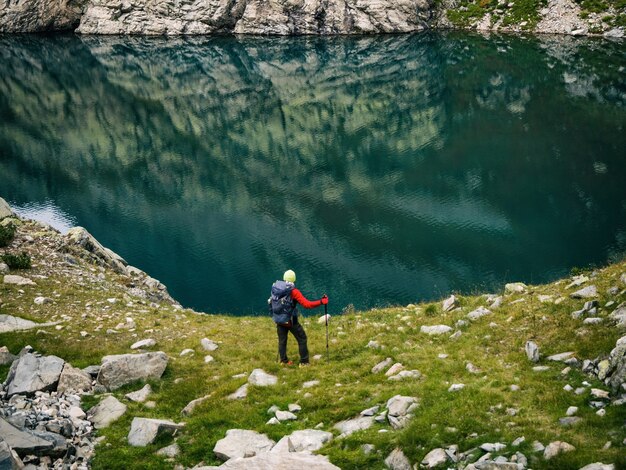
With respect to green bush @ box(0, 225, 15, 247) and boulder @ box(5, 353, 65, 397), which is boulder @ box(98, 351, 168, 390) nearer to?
boulder @ box(5, 353, 65, 397)

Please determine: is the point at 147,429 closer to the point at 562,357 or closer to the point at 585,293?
the point at 562,357

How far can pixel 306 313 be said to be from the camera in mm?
32562

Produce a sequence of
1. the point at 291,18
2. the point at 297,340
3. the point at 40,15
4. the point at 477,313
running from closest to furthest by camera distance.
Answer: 1. the point at 297,340
2. the point at 477,313
3. the point at 291,18
4. the point at 40,15

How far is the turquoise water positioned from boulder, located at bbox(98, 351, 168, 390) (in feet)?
49.8

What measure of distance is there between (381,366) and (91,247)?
18.7 meters

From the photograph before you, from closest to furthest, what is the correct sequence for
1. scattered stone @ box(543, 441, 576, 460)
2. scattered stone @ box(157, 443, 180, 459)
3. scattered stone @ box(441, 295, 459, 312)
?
scattered stone @ box(543, 441, 576, 460) → scattered stone @ box(157, 443, 180, 459) → scattered stone @ box(441, 295, 459, 312)

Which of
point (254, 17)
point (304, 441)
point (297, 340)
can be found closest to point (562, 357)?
point (304, 441)

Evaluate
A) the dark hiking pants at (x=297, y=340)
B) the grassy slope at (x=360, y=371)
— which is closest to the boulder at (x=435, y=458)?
the grassy slope at (x=360, y=371)

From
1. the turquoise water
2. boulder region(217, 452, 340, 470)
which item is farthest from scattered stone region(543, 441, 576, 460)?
the turquoise water

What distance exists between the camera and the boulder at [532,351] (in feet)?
50.6

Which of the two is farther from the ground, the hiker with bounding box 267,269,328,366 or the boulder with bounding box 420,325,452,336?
the hiker with bounding box 267,269,328,366

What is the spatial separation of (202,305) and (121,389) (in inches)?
667

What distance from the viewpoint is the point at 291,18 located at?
12812 centimetres

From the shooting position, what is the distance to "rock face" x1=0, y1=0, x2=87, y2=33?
5389 inches
